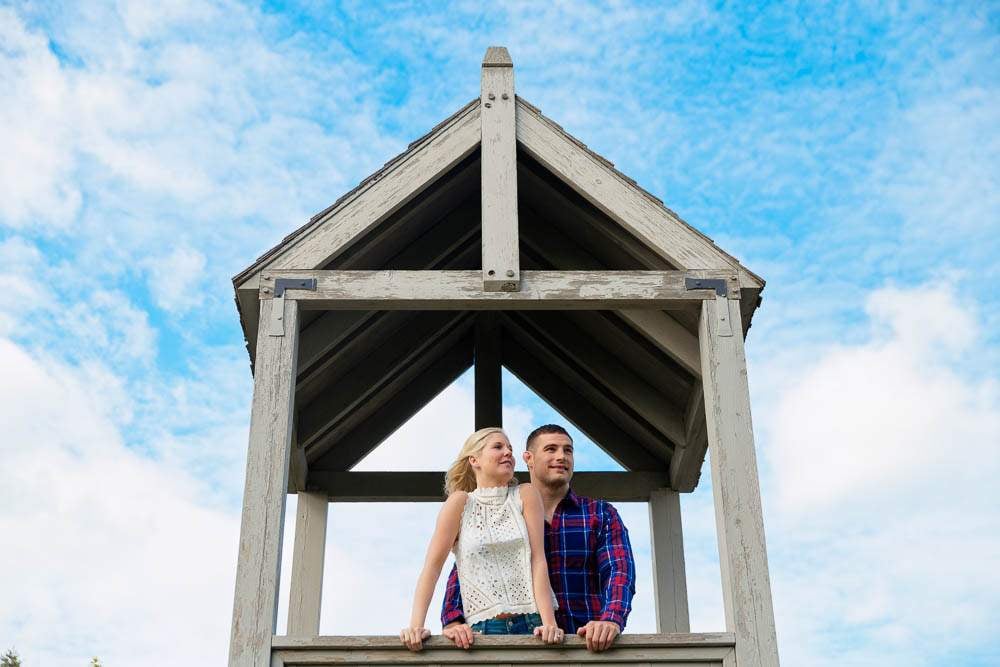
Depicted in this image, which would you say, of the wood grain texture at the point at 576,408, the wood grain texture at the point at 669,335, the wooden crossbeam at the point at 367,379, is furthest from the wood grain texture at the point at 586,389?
the wood grain texture at the point at 669,335

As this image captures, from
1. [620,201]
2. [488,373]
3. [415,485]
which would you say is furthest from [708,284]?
[415,485]

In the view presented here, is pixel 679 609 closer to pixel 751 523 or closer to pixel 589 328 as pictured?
pixel 589 328

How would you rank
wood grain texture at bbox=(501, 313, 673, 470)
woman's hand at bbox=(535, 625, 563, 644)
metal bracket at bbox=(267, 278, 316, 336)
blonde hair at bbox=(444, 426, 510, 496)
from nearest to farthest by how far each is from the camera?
woman's hand at bbox=(535, 625, 563, 644) < blonde hair at bbox=(444, 426, 510, 496) < metal bracket at bbox=(267, 278, 316, 336) < wood grain texture at bbox=(501, 313, 673, 470)

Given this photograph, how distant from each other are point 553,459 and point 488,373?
2915 mm

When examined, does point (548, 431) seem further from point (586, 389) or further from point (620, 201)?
point (586, 389)

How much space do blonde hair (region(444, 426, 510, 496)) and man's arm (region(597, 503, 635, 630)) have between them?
2.22 feet

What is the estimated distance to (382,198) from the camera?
21.5 feet

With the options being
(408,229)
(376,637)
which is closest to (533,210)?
(408,229)

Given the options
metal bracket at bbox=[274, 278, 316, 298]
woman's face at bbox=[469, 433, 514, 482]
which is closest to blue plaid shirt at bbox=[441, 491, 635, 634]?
→ woman's face at bbox=[469, 433, 514, 482]

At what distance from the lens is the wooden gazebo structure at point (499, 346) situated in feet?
18.1

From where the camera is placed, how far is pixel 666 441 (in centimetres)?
837

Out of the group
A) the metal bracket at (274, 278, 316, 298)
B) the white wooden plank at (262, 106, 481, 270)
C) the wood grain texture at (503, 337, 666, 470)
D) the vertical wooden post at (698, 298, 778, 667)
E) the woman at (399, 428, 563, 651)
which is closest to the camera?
the woman at (399, 428, 563, 651)

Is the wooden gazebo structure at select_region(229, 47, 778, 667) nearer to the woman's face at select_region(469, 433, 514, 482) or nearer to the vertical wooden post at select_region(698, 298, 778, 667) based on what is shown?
the vertical wooden post at select_region(698, 298, 778, 667)

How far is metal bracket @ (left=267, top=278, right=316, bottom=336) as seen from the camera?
6.14 metres
